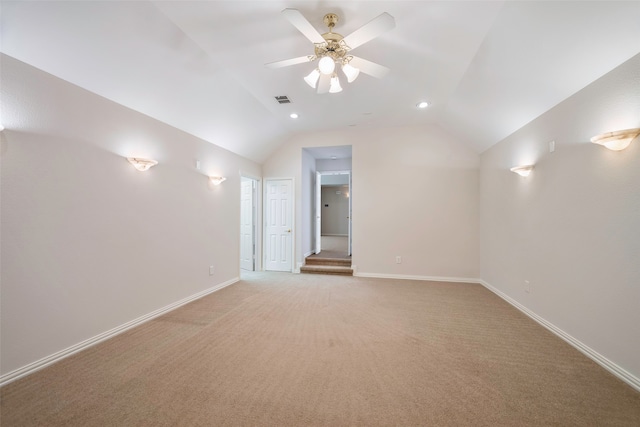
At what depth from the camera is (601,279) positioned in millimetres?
2189

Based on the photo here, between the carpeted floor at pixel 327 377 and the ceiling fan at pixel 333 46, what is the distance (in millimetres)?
2640

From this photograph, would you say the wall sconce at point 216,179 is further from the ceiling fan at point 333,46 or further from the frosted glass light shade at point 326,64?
the frosted glass light shade at point 326,64

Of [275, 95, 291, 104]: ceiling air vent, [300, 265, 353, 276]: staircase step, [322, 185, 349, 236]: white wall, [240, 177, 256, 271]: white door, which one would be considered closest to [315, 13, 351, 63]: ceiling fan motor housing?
[275, 95, 291, 104]: ceiling air vent

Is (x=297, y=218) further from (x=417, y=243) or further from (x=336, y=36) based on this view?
(x=336, y=36)

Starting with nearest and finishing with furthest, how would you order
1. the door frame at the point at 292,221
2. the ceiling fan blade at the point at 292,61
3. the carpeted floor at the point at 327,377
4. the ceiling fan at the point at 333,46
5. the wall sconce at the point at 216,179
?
the carpeted floor at the point at 327,377
the ceiling fan at the point at 333,46
the ceiling fan blade at the point at 292,61
the wall sconce at the point at 216,179
the door frame at the point at 292,221

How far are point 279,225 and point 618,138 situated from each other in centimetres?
523

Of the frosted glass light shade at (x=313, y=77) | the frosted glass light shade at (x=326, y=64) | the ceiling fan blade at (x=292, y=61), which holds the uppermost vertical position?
the ceiling fan blade at (x=292, y=61)

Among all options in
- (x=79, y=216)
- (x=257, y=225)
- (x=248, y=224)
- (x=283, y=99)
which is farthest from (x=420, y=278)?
(x=79, y=216)

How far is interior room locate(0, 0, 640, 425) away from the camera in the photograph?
1824mm

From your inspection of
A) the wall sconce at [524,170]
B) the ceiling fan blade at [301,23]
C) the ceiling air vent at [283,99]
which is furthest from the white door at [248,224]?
the wall sconce at [524,170]

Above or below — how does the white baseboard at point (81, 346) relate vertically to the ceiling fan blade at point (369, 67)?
below

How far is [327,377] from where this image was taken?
6.65ft

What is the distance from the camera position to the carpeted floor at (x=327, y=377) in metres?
1.64

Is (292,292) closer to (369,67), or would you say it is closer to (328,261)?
(328,261)
